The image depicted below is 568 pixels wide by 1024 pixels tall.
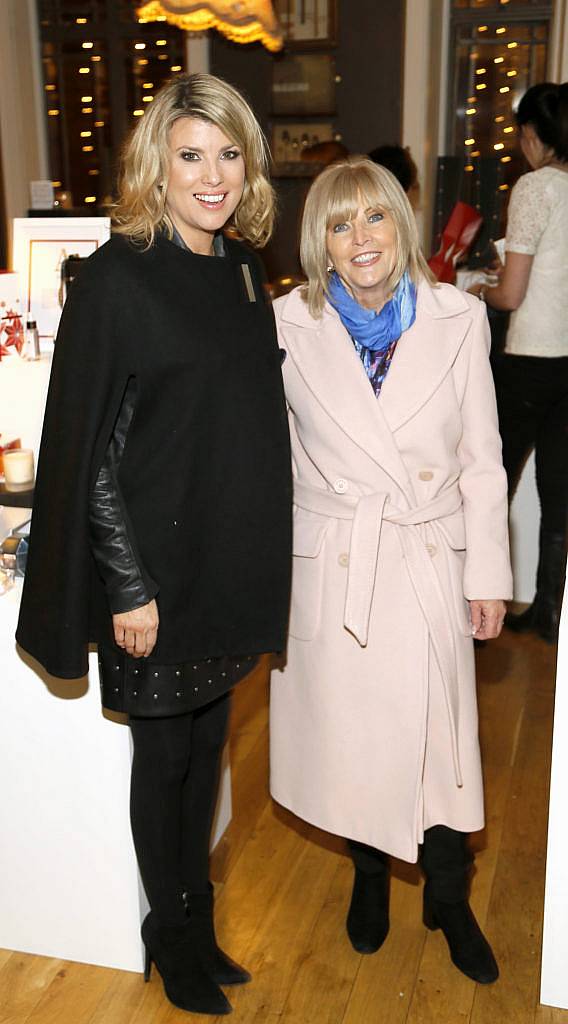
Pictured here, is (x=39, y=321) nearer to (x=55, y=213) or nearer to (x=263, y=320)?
(x=263, y=320)

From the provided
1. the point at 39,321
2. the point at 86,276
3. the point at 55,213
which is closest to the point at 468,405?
the point at 86,276

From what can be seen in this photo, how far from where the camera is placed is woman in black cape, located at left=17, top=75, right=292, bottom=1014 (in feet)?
4.93

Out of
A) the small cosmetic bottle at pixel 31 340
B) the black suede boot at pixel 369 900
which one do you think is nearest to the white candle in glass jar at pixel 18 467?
the small cosmetic bottle at pixel 31 340

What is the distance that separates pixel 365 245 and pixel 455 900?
47.7 inches

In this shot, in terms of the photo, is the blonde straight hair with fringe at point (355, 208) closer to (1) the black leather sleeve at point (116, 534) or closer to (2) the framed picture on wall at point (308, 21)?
(1) the black leather sleeve at point (116, 534)

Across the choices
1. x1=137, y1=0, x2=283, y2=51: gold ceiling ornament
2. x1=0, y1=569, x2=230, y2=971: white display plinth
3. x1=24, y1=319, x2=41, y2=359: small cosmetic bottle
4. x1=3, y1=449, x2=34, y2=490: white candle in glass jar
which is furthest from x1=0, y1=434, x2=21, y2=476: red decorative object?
x1=137, y1=0, x2=283, y2=51: gold ceiling ornament

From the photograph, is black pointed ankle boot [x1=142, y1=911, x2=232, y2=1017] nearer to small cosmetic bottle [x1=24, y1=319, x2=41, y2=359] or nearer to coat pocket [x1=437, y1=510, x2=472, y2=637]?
coat pocket [x1=437, y1=510, x2=472, y2=637]

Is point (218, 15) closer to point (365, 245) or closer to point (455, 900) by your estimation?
point (365, 245)

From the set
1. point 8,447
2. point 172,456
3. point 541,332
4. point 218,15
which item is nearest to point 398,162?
point 541,332

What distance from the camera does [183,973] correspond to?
72.6 inches

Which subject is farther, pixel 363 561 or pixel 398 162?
pixel 398 162

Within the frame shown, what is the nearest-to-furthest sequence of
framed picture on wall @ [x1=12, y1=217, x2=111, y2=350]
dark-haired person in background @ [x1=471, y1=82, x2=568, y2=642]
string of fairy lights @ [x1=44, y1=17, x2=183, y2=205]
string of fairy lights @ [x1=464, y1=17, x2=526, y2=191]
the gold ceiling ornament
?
framed picture on wall @ [x1=12, y1=217, x2=111, y2=350] < dark-haired person in background @ [x1=471, y1=82, x2=568, y2=642] < the gold ceiling ornament < string of fairy lights @ [x1=464, y1=17, x2=526, y2=191] < string of fairy lights @ [x1=44, y1=17, x2=183, y2=205]

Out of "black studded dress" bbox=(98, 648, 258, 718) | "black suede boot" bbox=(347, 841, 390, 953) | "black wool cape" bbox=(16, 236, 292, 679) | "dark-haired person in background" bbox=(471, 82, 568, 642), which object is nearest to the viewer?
"black wool cape" bbox=(16, 236, 292, 679)

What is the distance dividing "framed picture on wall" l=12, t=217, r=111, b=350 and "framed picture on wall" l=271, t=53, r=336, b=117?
4717 millimetres
